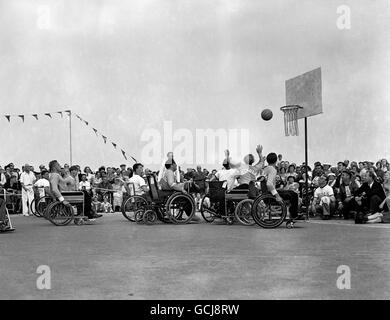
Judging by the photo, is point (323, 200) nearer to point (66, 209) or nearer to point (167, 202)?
point (167, 202)

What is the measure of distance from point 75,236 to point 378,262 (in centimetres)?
576

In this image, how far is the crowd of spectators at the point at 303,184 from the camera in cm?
1467

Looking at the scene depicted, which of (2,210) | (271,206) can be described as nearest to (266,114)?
(271,206)

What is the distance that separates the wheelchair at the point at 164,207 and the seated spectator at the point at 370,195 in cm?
394

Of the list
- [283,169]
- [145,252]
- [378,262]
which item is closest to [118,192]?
[283,169]

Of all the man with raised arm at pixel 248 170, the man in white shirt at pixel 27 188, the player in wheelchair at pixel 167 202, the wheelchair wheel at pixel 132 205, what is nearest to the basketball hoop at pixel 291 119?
the man with raised arm at pixel 248 170

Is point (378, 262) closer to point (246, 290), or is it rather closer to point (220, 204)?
point (246, 290)

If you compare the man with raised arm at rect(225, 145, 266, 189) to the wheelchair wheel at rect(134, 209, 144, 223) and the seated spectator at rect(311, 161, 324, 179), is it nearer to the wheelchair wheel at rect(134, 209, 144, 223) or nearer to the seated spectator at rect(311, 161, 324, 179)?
the wheelchair wheel at rect(134, 209, 144, 223)

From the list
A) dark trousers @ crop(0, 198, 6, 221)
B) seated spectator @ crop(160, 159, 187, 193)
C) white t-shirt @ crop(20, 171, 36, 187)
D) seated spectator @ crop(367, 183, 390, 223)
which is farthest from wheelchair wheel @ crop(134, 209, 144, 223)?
white t-shirt @ crop(20, 171, 36, 187)

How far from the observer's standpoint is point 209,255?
8.05 meters

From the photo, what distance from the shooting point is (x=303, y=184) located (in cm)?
1828

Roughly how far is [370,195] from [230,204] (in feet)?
10.7

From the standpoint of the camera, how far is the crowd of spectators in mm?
14672

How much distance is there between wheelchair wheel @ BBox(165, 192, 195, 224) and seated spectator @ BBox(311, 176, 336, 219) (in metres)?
3.64
